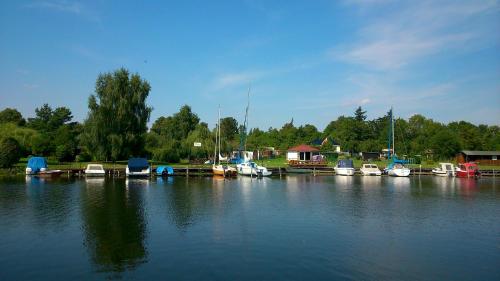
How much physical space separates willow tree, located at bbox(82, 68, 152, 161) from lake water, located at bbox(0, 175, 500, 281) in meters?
25.1

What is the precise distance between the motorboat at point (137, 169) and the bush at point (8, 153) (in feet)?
56.1

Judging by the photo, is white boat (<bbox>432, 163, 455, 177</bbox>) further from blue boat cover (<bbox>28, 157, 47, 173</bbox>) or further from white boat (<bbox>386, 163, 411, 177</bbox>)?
blue boat cover (<bbox>28, 157, 47, 173</bbox>)

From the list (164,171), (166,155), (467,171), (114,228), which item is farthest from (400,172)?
(114,228)

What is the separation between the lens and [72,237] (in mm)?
21031

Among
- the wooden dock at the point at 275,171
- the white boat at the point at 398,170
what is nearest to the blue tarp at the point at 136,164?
the wooden dock at the point at 275,171

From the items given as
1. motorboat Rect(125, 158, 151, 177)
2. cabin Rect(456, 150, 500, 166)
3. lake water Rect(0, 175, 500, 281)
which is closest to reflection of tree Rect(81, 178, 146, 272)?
lake water Rect(0, 175, 500, 281)

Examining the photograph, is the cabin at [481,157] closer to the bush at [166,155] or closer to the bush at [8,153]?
the bush at [166,155]

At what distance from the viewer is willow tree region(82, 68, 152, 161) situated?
61.9 meters

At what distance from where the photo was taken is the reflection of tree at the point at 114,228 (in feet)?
56.9

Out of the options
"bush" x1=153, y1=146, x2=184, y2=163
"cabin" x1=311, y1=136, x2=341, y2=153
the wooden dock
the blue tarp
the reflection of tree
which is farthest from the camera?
"cabin" x1=311, y1=136, x2=341, y2=153

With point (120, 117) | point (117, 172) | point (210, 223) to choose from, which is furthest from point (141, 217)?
point (120, 117)

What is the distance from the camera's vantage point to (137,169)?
56969 millimetres

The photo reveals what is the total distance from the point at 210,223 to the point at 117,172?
37.6 m

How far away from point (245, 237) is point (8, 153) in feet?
163
